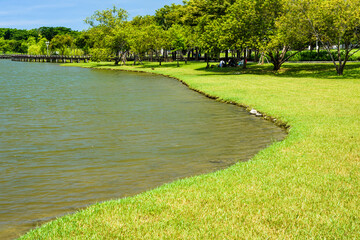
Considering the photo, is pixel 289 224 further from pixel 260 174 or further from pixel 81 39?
pixel 81 39

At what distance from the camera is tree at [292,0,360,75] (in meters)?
34.5

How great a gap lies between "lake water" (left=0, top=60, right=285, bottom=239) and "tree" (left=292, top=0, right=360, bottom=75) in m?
18.7

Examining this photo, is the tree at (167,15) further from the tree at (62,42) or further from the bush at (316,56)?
the tree at (62,42)

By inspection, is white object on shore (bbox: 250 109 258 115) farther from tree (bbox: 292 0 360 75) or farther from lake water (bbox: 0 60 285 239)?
tree (bbox: 292 0 360 75)

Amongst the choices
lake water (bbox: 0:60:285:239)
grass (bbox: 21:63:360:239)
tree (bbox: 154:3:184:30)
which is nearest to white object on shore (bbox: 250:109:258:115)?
lake water (bbox: 0:60:285:239)

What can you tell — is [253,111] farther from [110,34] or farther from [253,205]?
[110,34]

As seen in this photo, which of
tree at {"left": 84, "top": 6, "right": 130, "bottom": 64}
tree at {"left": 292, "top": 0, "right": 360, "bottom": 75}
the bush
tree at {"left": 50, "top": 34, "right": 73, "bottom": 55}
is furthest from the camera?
tree at {"left": 50, "top": 34, "right": 73, "bottom": 55}

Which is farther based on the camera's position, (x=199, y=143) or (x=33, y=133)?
(x=33, y=133)

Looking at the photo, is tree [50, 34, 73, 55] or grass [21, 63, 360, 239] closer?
grass [21, 63, 360, 239]

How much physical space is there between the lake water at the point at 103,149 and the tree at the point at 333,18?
61.3 feet

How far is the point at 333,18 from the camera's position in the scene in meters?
35.3

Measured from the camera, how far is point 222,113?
2017 cm

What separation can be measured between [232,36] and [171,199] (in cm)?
4042

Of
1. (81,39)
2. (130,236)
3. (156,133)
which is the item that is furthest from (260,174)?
(81,39)
